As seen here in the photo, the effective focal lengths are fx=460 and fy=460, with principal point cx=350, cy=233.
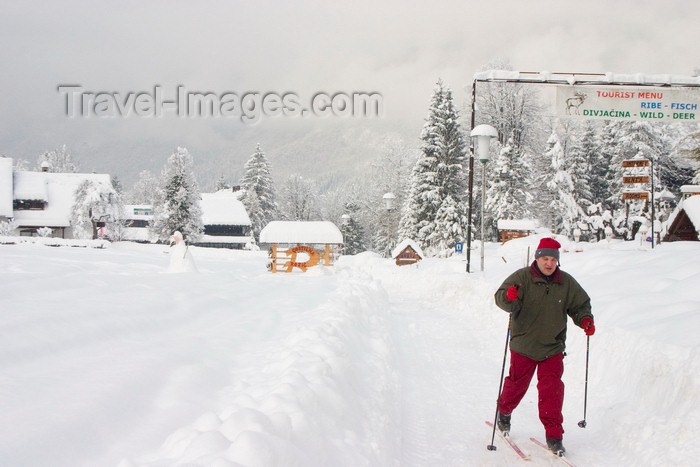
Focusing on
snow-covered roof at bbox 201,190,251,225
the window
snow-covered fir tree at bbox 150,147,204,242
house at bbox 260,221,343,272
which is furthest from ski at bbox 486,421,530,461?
the window

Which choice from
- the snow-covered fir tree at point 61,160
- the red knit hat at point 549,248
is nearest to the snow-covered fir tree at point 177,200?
the red knit hat at point 549,248

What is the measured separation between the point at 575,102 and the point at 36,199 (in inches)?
1869

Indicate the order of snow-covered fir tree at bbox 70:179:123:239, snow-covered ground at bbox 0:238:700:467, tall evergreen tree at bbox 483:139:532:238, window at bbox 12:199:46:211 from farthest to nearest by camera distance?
window at bbox 12:199:46:211
snow-covered fir tree at bbox 70:179:123:239
tall evergreen tree at bbox 483:139:532:238
snow-covered ground at bbox 0:238:700:467

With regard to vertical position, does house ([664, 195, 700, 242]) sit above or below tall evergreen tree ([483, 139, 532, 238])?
below

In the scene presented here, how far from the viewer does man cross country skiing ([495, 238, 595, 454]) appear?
15.0ft

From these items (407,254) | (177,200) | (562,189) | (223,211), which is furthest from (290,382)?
(223,211)

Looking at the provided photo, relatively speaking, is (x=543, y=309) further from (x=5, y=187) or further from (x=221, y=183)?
(x=221, y=183)

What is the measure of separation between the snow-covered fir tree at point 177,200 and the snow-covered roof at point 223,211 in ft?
29.7

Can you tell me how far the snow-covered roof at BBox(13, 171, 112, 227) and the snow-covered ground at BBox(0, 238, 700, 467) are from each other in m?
41.4

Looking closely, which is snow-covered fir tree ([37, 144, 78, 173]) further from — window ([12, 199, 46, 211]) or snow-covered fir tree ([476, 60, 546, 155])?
snow-covered fir tree ([476, 60, 546, 155])

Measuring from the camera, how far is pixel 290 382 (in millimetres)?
4094

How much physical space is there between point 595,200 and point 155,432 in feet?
162

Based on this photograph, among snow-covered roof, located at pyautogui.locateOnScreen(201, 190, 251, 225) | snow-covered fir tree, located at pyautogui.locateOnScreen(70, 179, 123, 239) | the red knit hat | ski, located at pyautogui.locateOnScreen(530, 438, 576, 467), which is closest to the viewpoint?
ski, located at pyautogui.locateOnScreen(530, 438, 576, 467)

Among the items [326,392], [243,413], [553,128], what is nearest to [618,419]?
[326,392]
